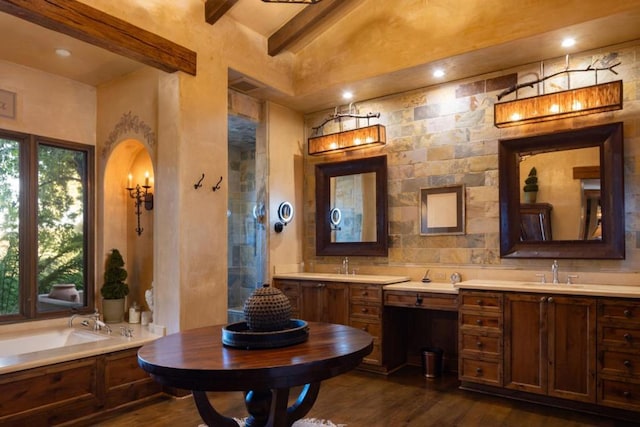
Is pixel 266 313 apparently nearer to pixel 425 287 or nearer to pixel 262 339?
pixel 262 339

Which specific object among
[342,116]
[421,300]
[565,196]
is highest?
[342,116]

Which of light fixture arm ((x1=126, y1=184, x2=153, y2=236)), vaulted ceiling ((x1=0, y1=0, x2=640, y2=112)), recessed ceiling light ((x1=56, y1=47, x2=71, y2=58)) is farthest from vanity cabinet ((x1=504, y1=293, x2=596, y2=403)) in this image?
recessed ceiling light ((x1=56, y1=47, x2=71, y2=58))

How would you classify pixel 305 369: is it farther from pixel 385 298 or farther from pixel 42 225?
pixel 42 225

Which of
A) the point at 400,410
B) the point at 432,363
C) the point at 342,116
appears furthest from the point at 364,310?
the point at 342,116

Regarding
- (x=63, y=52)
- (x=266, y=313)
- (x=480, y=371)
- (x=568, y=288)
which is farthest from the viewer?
(x=63, y=52)

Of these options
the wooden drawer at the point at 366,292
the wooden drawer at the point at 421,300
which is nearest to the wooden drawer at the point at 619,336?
the wooden drawer at the point at 421,300

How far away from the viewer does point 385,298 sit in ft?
13.6

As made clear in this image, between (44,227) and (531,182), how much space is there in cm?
466

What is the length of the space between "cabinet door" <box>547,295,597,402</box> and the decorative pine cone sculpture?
228cm

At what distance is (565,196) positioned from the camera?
3.78m

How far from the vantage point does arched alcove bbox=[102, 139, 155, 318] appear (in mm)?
4480

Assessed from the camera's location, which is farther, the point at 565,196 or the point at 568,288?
the point at 565,196

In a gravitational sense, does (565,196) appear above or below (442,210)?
above

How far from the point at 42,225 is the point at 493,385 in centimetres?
437
